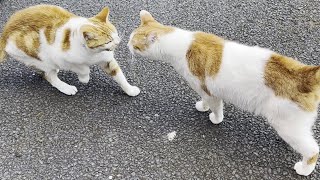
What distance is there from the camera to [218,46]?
2.34m

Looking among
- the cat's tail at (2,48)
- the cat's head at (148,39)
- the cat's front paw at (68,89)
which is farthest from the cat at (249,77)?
the cat's tail at (2,48)

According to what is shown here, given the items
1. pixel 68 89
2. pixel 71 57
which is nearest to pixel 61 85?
pixel 68 89

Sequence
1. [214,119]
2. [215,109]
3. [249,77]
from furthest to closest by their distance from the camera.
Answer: [214,119], [215,109], [249,77]

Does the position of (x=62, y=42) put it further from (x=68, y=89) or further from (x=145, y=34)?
(x=145, y=34)

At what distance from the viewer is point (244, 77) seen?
87.6 inches

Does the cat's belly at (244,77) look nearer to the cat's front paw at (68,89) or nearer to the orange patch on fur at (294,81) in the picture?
the orange patch on fur at (294,81)

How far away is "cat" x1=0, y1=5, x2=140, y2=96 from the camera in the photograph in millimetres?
2592

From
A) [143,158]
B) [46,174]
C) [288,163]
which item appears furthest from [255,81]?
[46,174]

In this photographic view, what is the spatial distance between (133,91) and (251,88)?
994mm

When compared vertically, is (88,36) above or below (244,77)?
below

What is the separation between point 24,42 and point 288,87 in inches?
66.1

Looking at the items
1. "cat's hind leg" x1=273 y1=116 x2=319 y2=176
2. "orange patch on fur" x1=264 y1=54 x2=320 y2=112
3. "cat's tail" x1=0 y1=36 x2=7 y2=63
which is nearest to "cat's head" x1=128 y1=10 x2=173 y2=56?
"orange patch on fur" x1=264 y1=54 x2=320 y2=112

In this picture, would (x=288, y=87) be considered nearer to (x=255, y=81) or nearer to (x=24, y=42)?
(x=255, y=81)

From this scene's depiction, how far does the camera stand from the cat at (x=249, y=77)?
2109mm
